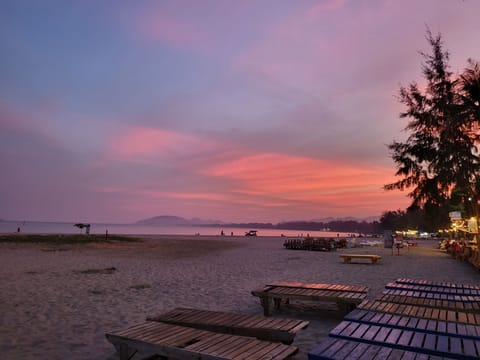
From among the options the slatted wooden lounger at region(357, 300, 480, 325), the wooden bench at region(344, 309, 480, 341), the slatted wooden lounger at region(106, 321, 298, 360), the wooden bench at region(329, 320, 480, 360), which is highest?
the wooden bench at region(329, 320, 480, 360)

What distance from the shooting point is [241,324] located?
18.1 feet

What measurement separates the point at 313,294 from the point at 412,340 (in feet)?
12.5

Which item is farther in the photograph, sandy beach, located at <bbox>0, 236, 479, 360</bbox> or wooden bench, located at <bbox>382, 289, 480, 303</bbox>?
wooden bench, located at <bbox>382, 289, 480, 303</bbox>

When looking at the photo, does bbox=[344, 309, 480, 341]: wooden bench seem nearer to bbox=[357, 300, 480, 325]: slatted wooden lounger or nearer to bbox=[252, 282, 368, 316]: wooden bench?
bbox=[357, 300, 480, 325]: slatted wooden lounger

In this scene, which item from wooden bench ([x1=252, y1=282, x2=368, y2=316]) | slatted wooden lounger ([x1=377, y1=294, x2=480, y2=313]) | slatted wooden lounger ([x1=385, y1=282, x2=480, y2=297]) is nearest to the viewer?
slatted wooden lounger ([x1=377, y1=294, x2=480, y2=313])

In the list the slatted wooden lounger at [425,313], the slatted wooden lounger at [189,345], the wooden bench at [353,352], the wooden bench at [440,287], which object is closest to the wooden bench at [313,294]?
the slatted wooden lounger at [425,313]

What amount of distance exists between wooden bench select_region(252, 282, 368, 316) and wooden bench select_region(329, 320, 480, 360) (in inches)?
112

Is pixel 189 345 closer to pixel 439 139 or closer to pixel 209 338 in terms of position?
pixel 209 338

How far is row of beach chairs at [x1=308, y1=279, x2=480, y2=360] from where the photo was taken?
364 centimetres

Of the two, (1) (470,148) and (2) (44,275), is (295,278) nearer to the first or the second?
(1) (470,148)

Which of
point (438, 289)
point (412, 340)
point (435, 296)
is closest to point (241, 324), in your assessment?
point (412, 340)

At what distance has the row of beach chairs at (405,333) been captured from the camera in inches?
143

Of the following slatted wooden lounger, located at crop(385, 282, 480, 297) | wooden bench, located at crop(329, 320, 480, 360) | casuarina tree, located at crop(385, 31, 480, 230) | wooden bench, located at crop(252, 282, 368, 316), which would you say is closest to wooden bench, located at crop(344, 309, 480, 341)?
wooden bench, located at crop(329, 320, 480, 360)

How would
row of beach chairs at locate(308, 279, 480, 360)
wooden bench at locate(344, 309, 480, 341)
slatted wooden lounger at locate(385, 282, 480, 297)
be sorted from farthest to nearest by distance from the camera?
slatted wooden lounger at locate(385, 282, 480, 297)
wooden bench at locate(344, 309, 480, 341)
row of beach chairs at locate(308, 279, 480, 360)
